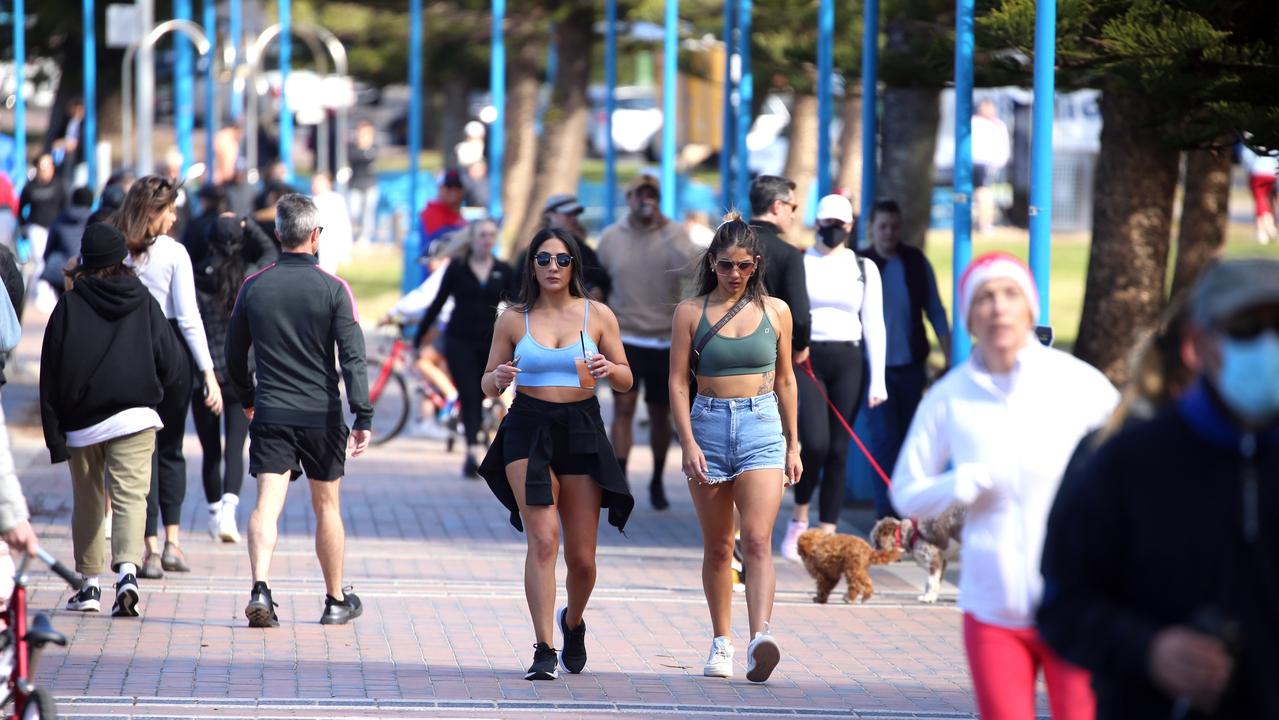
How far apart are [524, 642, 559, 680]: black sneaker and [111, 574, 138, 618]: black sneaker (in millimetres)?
2114

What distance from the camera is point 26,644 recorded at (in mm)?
5211

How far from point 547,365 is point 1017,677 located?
3180mm

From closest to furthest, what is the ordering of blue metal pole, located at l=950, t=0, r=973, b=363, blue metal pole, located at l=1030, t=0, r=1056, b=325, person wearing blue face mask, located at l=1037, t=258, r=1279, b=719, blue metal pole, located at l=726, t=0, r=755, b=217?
person wearing blue face mask, located at l=1037, t=258, r=1279, b=719 → blue metal pole, located at l=1030, t=0, r=1056, b=325 → blue metal pole, located at l=950, t=0, r=973, b=363 → blue metal pole, located at l=726, t=0, r=755, b=217

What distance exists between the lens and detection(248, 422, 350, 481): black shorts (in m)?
8.20

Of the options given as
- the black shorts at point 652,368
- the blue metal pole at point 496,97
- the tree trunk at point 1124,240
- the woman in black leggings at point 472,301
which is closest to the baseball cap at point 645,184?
the black shorts at point 652,368

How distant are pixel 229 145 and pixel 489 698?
18.3 meters

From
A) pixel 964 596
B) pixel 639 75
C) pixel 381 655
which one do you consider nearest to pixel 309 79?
pixel 639 75

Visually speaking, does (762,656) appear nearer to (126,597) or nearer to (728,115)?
(126,597)

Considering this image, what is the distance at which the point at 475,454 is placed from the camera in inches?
541

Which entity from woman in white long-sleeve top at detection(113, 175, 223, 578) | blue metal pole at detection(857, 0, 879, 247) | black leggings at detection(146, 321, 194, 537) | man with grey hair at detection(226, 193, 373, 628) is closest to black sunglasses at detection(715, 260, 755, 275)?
man with grey hair at detection(226, 193, 373, 628)

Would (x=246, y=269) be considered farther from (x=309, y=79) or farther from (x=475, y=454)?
(x=309, y=79)

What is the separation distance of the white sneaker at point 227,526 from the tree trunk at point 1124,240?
6.23 m

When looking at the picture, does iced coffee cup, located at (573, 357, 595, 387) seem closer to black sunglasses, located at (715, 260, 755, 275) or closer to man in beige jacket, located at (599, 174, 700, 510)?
black sunglasses, located at (715, 260, 755, 275)

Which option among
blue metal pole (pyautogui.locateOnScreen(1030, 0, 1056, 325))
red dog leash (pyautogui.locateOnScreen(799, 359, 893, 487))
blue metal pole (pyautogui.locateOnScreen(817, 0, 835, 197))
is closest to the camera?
blue metal pole (pyautogui.locateOnScreen(1030, 0, 1056, 325))
